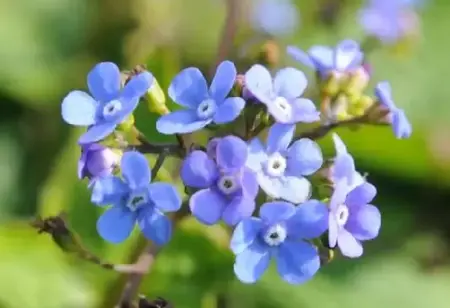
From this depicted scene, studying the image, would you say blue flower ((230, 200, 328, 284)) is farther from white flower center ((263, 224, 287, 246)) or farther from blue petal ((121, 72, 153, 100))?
blue petal ((121, 72, 153, 100))

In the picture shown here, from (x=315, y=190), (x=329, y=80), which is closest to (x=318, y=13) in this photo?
(x=329, y=80)

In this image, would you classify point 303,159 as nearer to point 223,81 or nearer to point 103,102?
point 223,81

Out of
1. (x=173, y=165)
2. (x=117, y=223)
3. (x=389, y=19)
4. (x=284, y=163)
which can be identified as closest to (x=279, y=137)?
(x=284, y=163)

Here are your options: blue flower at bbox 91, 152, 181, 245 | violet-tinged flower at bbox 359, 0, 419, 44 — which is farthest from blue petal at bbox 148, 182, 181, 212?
violet-tinged flower at bbox 359, 0, 419, 44

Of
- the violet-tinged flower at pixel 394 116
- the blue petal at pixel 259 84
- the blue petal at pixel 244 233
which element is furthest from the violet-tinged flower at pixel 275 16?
the blue petal at pixel 244 233

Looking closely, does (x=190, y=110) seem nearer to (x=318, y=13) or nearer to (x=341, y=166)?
(x=341, y=166)
